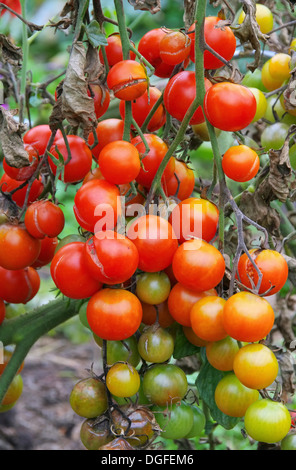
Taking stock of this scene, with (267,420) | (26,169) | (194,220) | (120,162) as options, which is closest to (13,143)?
(26,169)

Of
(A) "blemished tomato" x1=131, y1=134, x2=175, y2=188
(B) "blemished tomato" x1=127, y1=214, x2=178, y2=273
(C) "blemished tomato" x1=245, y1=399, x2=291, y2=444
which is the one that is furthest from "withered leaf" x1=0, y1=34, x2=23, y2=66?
(C) "blemished tomato" x1=245, y1=399, x2=291, y2=444

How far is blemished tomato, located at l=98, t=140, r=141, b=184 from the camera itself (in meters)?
0.71

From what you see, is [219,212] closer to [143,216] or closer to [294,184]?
[143,216]

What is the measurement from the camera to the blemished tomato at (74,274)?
73 centimetres

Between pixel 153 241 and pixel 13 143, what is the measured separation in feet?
0.82

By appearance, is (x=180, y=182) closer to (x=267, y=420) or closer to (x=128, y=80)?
(x=128, y=80)

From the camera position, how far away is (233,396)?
77cm

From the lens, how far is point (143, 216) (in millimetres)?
737

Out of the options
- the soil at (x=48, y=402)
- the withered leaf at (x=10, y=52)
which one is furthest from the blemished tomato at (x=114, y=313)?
the soil at (x=48, y=402)

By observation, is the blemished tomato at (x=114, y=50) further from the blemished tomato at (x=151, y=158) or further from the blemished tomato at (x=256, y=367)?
the blemished tomato at (x=256, y=367)

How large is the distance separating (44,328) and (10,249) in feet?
1.13

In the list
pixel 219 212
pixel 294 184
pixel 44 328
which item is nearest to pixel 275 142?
pixel 294 184

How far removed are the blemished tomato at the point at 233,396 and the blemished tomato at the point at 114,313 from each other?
0.16m

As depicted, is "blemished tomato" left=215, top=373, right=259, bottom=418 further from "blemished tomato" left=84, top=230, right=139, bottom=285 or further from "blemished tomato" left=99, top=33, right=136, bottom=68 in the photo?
"blemished tomato" left=99, top=33, right=136, bottom=68
